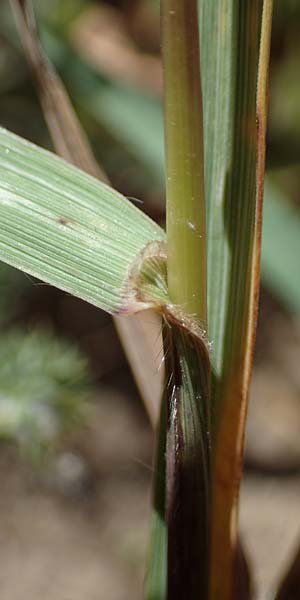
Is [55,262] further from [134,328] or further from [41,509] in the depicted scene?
[41,509]

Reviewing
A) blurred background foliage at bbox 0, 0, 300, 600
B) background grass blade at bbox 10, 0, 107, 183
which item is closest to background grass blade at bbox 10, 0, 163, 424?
background grass blade at bbox 10, 0, 107, 183

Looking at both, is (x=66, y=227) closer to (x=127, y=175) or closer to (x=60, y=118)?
(x=60, y=118)

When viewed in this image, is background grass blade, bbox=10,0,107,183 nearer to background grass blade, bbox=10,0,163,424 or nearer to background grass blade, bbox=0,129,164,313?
background grass blade, bbox=10,0,163,424

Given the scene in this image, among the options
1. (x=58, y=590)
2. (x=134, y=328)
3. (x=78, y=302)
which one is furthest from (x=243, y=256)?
(x=78, y=302)

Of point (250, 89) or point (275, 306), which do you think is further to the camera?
point (275, 306)

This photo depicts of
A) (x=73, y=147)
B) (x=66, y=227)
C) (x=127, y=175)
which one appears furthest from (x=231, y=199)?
(x=127, y=175)

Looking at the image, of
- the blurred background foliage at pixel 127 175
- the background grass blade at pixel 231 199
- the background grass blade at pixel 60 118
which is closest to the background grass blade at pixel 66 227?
the background grass blade at pixel 231 199

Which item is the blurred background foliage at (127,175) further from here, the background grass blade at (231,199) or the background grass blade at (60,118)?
the background grass blade at (231,199)
